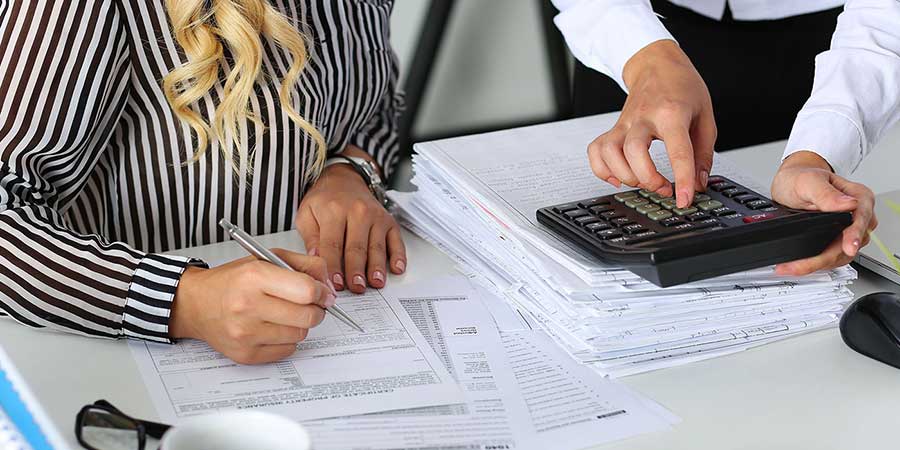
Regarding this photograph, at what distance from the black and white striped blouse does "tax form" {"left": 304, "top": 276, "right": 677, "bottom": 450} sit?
230 millimetres

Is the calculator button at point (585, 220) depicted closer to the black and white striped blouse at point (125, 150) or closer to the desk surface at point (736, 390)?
the desk surface at point (736, 390)

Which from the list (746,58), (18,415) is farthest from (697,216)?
(746,58)

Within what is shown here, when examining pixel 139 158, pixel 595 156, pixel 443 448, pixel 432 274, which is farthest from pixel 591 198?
pixel 139 158

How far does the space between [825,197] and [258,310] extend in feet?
1.61

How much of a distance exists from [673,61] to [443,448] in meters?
0.56

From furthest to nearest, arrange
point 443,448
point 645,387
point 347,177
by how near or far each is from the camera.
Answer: point 347,177 → point 645,387 → point 443,448

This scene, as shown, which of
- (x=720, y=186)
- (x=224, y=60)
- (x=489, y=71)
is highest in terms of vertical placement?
(x=224, y=60)

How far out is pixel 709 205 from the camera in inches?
34.7

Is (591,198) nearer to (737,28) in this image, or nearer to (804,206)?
(804,206)

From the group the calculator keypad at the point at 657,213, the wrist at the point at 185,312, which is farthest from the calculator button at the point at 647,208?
the wrist at the point at 185,312

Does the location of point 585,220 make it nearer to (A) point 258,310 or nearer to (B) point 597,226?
(B) point 597,226

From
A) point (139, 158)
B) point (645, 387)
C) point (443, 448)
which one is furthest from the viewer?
point (139, 158)

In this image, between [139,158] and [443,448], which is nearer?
[443,448]

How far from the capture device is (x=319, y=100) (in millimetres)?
1163
